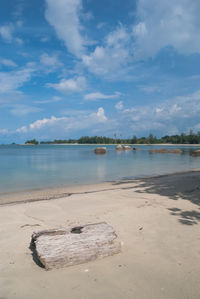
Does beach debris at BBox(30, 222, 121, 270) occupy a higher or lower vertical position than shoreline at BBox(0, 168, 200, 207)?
higher

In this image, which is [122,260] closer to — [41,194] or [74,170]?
[41,194]

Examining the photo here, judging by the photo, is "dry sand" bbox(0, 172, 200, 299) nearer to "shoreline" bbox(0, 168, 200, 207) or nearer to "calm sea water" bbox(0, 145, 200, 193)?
"shoreline" bbox(0, 168, 200, 207)

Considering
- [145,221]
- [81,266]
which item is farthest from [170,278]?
[145,221]

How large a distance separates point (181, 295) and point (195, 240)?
76.3 inches

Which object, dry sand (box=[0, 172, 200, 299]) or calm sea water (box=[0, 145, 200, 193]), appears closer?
dry sand (box=[0, 172, 200, 299])

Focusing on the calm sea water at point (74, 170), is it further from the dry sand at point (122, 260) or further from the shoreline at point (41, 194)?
the dry sand at point (122, 260)

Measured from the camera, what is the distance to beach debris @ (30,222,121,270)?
3744mm

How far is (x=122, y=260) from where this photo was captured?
4.04 meters

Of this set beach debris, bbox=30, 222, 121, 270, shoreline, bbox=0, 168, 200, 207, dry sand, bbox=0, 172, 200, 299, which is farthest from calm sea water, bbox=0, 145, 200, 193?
beach debris, bbox=30, 222, 121, 270

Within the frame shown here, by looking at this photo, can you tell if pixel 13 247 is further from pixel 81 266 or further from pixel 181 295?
pixel 181 295

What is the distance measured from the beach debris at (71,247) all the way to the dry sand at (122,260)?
0.40 ft

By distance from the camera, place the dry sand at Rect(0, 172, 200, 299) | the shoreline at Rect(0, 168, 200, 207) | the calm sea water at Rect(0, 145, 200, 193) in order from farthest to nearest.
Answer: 1. the calm sea water at Rect(0, 145, 200, 193)
2. the shoreline at Rect(0, 168, 200, 207)
3. the dry sand at Rect(0, 172, 200, 299)

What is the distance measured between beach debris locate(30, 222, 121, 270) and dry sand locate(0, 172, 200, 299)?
0.12 metres

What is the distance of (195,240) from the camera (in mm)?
4801
